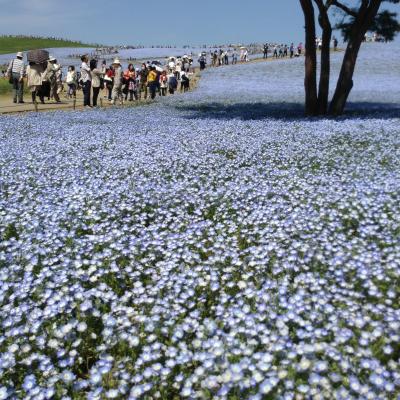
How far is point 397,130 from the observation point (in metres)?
12.3

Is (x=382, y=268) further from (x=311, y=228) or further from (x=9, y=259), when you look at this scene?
(x=9, y=259)

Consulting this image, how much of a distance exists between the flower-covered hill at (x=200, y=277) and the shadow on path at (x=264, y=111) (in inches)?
290

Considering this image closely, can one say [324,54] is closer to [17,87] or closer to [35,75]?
[35,75]

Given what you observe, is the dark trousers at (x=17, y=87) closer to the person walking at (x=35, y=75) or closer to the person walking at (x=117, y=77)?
the person walking at (x=35, y=75)

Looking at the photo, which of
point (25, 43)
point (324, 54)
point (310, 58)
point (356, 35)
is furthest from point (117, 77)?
point (25, 43)

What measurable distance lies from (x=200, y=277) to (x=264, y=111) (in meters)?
15.1

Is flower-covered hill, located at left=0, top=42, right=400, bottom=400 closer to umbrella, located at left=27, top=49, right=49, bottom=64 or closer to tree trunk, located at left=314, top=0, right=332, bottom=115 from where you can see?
tree trunk, located at left=314, top=0, right=332, bottom=115

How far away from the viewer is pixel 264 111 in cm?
1856

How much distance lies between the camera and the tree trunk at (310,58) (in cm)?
1556

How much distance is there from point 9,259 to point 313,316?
3205 millimetres

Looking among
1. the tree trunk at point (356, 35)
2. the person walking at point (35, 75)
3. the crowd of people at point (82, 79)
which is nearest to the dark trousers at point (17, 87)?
the crowd of people at point (82, 79)

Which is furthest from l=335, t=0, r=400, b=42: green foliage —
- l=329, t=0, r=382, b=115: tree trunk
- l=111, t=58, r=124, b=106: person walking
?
l=111, t=58, r=124, b=106: person walking

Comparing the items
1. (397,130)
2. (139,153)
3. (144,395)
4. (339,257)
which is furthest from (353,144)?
(144,395)

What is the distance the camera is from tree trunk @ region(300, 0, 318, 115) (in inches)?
613
